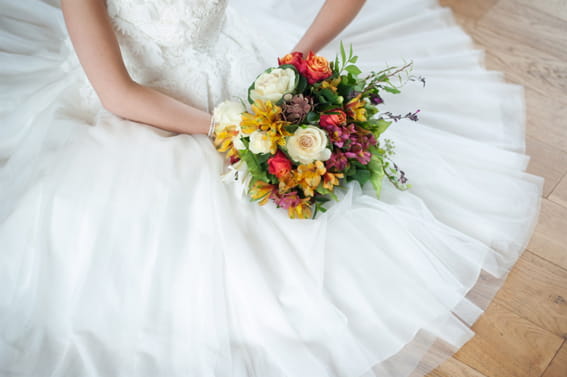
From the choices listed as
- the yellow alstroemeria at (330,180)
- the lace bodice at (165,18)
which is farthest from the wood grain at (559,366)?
the lace bodice at (165,18)

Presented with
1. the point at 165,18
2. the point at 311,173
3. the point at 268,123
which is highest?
the point at 165,18

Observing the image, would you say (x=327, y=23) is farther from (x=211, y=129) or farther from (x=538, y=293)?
(x=538, y=293)

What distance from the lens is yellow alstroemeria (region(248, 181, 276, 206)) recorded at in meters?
1.05

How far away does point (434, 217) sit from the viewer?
1259 mm

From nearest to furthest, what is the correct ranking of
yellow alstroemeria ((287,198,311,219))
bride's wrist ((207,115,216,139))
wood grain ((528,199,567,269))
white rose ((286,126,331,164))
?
1. white rose ((286,126,331,164))
2. yellow alstroemeria ((287,198,311,219))
3. bride's wrist ((207,115,216,139))
4. wood grain ((528,199,567,269))

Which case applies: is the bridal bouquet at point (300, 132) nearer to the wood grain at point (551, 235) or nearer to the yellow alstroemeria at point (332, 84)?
the yellow alstroemeria at point (332, 84)

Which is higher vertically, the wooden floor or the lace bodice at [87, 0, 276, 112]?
the lace bodice at [87, 0, 276, 112]

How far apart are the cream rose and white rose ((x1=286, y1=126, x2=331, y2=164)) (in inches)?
1.6

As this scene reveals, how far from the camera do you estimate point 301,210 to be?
108cm

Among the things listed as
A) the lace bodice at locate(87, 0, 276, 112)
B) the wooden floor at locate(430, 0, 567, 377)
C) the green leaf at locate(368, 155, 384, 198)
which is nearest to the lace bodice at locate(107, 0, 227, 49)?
the lace bodice at locate(87, 0, 276, 112)

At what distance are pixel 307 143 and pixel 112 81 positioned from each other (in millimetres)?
458

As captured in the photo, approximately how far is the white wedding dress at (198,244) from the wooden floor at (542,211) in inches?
4.2

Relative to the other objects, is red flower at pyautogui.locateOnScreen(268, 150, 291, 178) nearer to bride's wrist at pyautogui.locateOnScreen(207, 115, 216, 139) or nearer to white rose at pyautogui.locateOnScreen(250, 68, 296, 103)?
white rose at pyautogui.locateOnScreen(250, 68, 296, 103)

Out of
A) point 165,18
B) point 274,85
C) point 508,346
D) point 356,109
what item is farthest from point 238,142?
point 508,346
